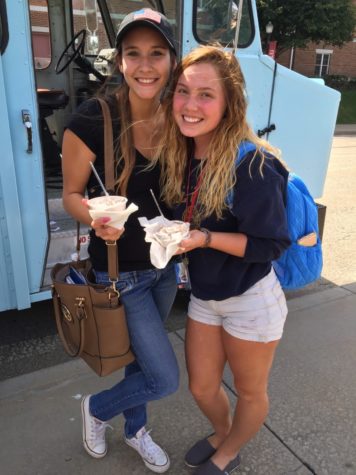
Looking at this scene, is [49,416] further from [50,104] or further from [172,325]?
[50,104]

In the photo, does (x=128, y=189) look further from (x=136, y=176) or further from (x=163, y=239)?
(x=163, y=239)

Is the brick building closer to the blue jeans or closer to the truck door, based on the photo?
the truck door

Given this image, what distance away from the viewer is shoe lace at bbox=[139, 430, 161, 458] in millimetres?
2063

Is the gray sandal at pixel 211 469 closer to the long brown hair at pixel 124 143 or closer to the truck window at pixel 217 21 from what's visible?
the long brown hair at pixel 124 143

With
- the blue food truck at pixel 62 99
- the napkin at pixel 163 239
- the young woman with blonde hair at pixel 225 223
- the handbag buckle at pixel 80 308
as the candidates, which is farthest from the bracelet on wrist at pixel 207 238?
the blue food truck at pixel 62 99

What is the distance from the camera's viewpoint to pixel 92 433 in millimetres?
2070

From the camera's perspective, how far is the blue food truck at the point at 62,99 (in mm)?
2418

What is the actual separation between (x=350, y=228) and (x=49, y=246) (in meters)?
4.10

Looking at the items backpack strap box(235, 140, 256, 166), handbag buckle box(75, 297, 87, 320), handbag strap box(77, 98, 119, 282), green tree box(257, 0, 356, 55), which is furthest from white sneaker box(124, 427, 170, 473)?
green tree box(257, 0, 356, 55)

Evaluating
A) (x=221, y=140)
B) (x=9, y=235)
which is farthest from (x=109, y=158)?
(x=9, y=235)

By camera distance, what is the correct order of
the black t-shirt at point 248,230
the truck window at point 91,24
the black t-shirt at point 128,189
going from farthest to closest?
the truck window at point 91,24 → the black t-shirt at point 128,189 → the black t-shirt at point 248,230

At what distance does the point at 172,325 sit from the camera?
11.3 feet

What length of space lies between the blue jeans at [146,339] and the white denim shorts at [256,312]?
0.23 meters

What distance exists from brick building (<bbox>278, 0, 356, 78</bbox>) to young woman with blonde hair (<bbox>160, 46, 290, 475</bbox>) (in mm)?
28559
